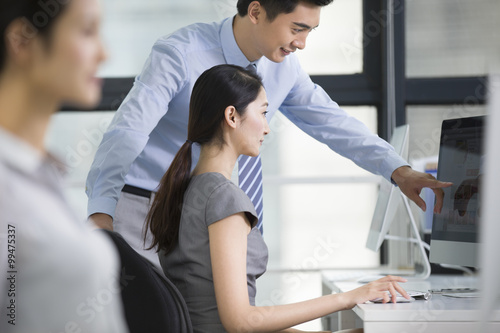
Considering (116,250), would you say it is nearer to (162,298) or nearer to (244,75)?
(162,298)

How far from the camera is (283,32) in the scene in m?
1.78

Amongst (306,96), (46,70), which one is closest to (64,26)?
(46,70)

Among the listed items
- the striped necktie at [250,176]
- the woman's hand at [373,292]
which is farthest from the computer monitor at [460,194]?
the striped necktie at [250,176]

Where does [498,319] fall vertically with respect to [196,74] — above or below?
below

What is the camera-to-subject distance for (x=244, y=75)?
1.43 meters

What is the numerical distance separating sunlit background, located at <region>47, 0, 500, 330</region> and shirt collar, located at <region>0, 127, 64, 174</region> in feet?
8.44

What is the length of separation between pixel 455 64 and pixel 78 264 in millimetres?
2915

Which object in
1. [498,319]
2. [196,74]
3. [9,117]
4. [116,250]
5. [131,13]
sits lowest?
[498,319]

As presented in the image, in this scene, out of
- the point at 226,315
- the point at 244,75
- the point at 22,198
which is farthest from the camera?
the point at 244,75

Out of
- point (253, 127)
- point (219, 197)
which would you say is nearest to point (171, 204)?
point (219, 197)

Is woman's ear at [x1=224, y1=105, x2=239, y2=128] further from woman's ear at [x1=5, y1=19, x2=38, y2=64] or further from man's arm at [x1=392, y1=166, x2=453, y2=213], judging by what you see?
woman's ear at [x1=5, y1=19, x2=38, y2=64]

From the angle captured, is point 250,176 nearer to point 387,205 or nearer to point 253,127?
point 387,205

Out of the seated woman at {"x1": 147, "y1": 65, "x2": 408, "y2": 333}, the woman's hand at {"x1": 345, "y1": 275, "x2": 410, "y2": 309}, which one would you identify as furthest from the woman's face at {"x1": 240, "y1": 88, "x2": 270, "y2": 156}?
the woman's hand at {"x1": 345, "y1": 275, "x2": 410, "y2": 309}

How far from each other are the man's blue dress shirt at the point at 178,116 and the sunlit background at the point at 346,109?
0.98 m
